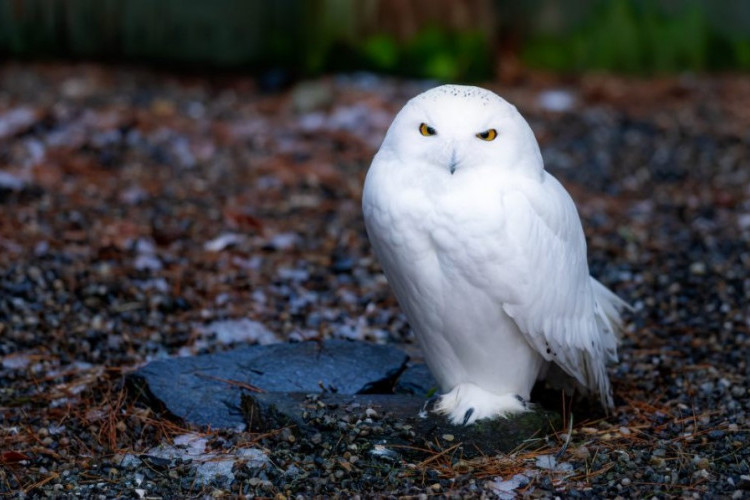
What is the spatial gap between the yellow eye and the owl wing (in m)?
0.18

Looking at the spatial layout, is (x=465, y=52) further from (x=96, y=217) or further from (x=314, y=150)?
(x=96, y=217)

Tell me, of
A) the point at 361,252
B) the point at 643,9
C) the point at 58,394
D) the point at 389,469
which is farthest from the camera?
the point at 643,9

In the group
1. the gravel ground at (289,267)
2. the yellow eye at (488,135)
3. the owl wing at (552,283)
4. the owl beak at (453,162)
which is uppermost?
the yellow eye at (488,135)

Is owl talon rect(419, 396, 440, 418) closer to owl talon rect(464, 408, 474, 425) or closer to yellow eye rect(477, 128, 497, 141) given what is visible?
owl talon rect(464, 408, 474, 425)

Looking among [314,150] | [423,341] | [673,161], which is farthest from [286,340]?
[673,161]

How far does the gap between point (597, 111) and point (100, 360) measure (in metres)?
4.94

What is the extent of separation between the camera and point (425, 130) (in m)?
3.36

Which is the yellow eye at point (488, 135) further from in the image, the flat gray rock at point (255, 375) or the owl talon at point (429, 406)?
the flat gray rock at point (255, 375)

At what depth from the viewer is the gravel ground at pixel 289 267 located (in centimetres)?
348

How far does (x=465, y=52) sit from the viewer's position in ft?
27.4

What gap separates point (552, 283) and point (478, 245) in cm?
38

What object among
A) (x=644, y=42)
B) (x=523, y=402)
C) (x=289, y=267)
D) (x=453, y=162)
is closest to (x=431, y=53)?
(x=644, y=42)

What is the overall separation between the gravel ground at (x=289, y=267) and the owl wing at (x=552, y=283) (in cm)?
29

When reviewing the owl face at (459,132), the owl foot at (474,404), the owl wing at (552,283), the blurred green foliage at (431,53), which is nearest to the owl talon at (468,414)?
the owl foot at (474,404)
